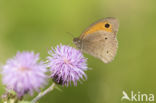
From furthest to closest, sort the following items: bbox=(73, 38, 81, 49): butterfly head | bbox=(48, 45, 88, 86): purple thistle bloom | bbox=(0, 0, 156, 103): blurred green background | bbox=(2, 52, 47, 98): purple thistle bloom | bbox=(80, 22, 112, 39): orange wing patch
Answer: bbox=(0, 0, 156, 103): blurred green background < bbox=(80, 22, 112, 39): orange wing patch < bbox=(73, 38, 81, 49): butterfly head < bbox=(48, 45, 88, 86): purple thistle bloom < bbox=(2, 52, 47, 98): purple thistle bloom

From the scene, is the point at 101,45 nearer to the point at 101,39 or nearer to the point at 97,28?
the point at 101,39

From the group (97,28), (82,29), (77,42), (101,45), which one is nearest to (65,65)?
(77,42)

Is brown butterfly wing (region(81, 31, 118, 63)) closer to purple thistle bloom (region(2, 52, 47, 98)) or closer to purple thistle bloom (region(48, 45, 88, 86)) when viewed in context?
purple thistle bloom (region(48, 45, 88, 86))

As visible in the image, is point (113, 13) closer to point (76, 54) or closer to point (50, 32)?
point (50, 32)

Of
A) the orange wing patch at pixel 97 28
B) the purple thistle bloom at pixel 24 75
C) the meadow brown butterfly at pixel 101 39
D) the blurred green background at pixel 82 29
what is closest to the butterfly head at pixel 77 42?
the meadow brown butterfly at pixel 101 39

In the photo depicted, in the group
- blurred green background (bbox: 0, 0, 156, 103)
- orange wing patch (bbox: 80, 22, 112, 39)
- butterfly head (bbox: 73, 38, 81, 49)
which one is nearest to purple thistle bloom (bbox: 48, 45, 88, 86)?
butterfly head (bbox: 73, 38, 81, 49)

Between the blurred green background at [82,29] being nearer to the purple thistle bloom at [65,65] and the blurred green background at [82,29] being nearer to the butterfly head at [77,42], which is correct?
the butterfly head at [77,42]

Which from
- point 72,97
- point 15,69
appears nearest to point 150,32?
point 72,97
